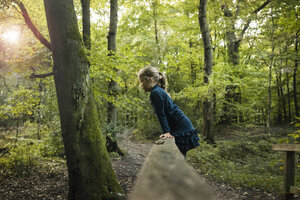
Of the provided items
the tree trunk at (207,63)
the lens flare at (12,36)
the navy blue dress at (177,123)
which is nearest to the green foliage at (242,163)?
the tree trunk at (207,63)

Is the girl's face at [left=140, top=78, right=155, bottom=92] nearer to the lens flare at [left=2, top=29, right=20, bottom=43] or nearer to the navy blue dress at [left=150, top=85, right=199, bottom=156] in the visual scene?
the navy blue dress at [left=150, top=85, right=199, bottom=156]

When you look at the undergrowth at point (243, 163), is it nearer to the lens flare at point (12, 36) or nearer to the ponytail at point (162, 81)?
the ponytail at point (162, 81)

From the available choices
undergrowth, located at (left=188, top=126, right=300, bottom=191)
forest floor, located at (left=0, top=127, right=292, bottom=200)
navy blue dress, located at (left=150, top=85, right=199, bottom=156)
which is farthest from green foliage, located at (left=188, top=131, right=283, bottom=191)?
navy blue dress, located at (left=150, top=85, right=199, bottom=156)

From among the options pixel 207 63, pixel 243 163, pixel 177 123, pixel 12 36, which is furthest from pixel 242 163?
pixel 12 36

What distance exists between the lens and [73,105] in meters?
3.82

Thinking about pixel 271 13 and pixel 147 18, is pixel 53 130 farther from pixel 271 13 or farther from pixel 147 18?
pixel 271 13

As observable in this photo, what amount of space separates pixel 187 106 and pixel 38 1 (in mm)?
10952

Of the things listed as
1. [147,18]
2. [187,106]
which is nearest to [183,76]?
[187,106]

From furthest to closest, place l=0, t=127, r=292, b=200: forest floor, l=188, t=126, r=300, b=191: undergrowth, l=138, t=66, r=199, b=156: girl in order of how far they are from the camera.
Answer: l=188, t=126, r=300, b=191: undergrowth, l=0, t=127, r=292, b=200: forest floor, l=138, t=66, r=199, b=156: girl

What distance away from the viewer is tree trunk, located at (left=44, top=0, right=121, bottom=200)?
12.5ft

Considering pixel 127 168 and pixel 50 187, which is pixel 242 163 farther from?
pixel 50 187

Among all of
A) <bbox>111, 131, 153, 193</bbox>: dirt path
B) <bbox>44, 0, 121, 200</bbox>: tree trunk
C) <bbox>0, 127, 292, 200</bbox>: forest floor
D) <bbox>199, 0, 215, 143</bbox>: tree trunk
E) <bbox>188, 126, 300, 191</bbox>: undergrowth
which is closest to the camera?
<bbox>44, 0, 121, 200</bbox>: tree trunk

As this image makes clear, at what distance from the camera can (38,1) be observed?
30.5 ft

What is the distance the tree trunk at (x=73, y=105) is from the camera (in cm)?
380
